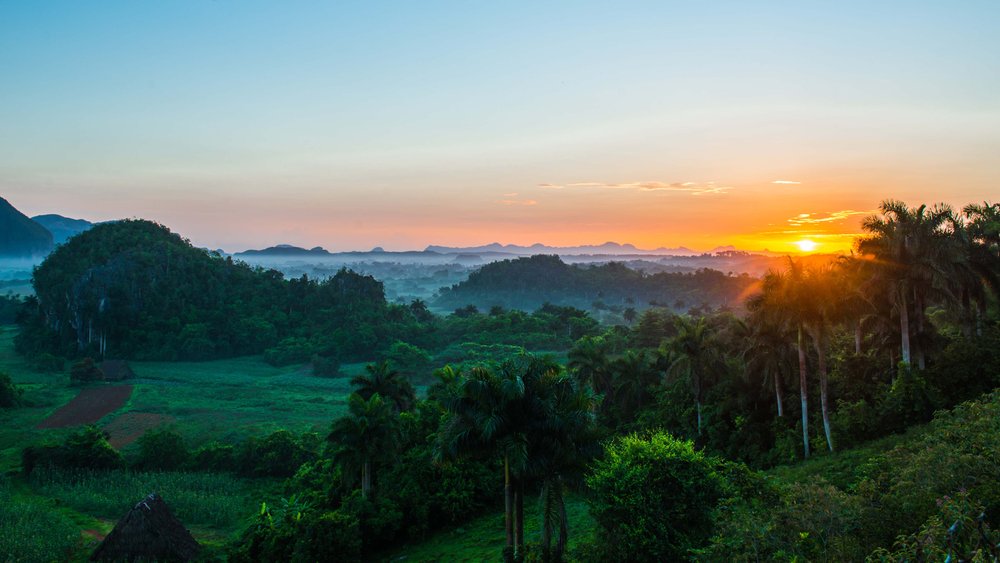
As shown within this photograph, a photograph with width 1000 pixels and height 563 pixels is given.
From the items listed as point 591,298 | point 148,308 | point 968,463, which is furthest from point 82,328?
point 591,298

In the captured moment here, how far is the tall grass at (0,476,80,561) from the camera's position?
25.9m

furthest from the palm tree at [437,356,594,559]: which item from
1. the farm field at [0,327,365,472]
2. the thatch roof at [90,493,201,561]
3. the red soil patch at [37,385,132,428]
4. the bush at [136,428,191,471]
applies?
the red soil patch at [37,385,132,428]

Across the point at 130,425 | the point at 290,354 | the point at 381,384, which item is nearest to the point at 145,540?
the point at 381,384

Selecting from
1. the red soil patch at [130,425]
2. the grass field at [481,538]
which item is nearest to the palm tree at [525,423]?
the grass field at [481,538]

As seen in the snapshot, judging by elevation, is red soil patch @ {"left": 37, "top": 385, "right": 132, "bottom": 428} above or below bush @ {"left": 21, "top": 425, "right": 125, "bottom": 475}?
below

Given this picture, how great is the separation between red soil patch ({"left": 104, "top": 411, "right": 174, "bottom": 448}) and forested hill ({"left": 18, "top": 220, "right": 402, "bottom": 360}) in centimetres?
3721

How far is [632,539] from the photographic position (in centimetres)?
1622

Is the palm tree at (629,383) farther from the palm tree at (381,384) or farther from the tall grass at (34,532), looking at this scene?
the tall grass at (34,532)

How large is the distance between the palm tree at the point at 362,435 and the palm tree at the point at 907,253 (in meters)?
24.2

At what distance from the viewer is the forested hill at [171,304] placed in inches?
3585

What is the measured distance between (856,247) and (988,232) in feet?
29.8

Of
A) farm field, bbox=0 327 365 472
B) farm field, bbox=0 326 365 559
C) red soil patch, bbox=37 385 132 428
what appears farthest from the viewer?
red soil patch, bbox=37 385 132 428

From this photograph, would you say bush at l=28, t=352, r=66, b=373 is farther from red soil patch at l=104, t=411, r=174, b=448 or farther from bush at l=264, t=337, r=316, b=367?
red soil patch at l=104, t=411, r=174, b=448

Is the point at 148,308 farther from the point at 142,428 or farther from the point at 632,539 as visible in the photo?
the point at 632,539
